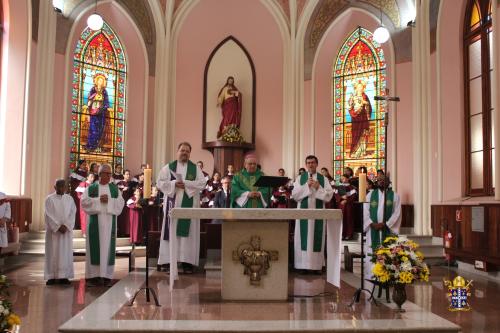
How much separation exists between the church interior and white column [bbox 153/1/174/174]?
0.05 m

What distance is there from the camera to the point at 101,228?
8023 mm

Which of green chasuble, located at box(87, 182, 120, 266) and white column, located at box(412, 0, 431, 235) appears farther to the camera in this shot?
white column, located at box(412, 0, 431, 235)

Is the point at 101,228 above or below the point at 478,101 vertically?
below

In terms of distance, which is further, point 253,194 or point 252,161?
point 252,161

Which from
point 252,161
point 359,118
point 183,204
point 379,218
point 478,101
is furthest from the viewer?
point 359,118

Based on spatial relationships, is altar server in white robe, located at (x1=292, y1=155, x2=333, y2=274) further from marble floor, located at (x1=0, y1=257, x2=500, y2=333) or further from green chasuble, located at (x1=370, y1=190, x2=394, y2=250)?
marble floor, located at (x1=0, y1=257, x2=500, y2=333)

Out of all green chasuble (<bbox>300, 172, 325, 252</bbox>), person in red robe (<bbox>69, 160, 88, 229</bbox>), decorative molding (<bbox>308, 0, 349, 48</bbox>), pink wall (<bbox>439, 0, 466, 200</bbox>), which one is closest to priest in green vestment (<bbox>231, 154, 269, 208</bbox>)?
green chasuble (<bbox>300, 172, 325, 252</bbox>)

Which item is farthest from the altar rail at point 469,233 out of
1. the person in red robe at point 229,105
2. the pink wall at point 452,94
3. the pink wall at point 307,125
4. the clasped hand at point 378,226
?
the person in red robe at point 229,105

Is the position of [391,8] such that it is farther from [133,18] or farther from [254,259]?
[254,259]

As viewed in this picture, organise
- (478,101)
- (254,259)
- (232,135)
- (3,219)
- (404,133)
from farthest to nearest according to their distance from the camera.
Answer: (232,135) < (404,133) < (478,101) < (3,219) < (254,259)

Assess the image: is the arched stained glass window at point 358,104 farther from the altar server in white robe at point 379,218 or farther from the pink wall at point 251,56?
the altar server in white robe at point 379,218

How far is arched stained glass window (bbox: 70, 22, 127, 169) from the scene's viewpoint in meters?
14.7

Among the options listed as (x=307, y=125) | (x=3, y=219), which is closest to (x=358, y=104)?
(x=307, y=125)

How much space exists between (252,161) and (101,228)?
8.05 feet
